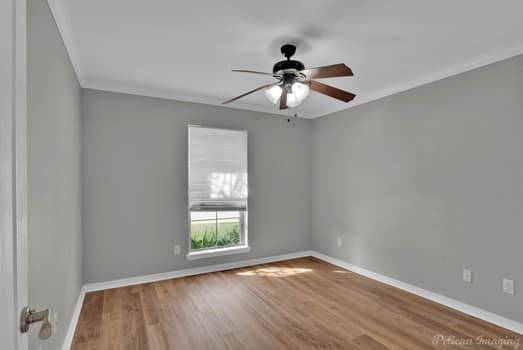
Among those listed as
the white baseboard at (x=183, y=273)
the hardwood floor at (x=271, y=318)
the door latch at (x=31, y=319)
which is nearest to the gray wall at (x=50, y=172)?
the hardwood floor at (x=271, y=318)

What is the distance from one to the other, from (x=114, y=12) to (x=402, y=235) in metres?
3.65

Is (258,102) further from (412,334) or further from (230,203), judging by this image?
(412,334)

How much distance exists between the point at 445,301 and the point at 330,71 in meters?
2.72

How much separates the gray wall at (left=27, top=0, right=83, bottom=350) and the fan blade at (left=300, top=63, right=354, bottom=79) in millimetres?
1725

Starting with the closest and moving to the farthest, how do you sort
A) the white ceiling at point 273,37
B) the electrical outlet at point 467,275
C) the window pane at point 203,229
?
the white ceiling at point 273,37, the electrical outlet at point 467,275, the window pane at point 203,229

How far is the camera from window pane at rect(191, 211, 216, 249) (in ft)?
12.8

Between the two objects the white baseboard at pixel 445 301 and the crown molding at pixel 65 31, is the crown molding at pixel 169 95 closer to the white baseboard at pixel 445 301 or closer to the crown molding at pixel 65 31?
the crown molding at pixel 65 31

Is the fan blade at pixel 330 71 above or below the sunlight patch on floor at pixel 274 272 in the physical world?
above

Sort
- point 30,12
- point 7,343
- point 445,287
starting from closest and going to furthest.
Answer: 1. point 7,343
2. point 30,12
3. point 445,287

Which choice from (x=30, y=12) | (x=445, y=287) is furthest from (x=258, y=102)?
(x=445, y=287)

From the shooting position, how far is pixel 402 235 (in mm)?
3330

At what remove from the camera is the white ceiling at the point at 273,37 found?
1.88 metres

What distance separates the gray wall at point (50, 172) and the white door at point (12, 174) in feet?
2.33

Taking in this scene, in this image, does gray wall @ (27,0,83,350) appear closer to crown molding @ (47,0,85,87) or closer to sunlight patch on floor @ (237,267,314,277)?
crown molding @ (47,0,85,87)
